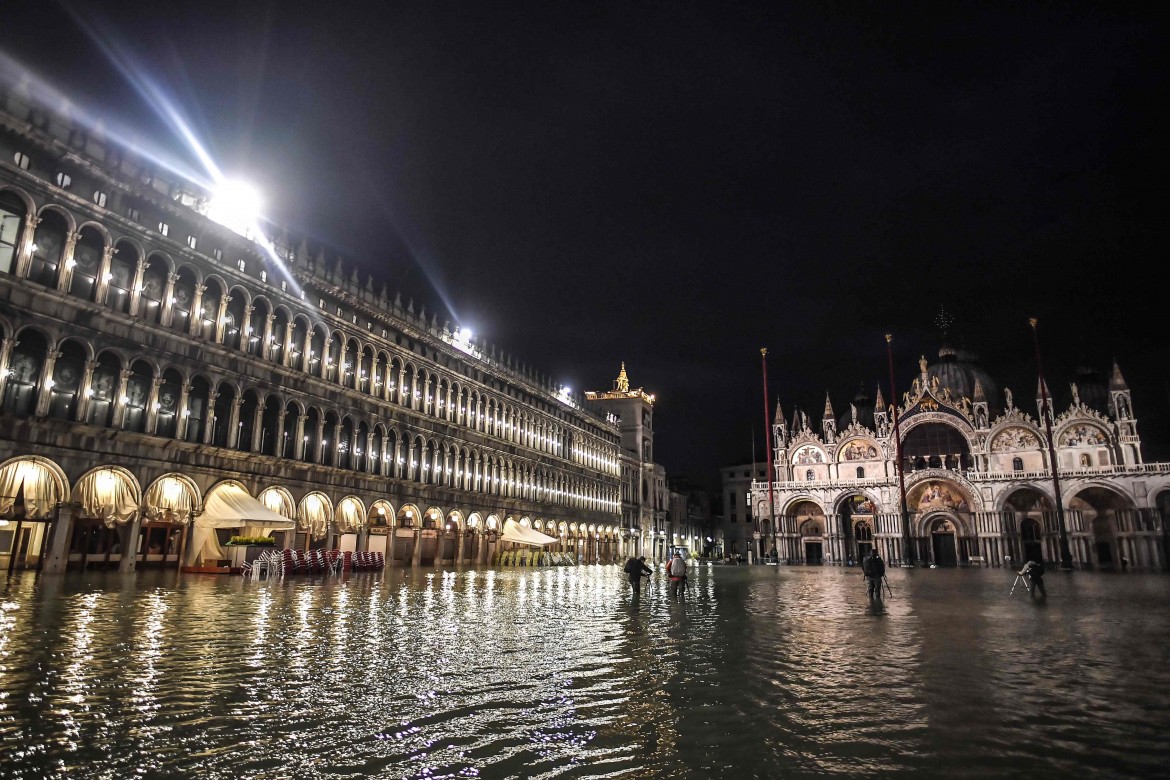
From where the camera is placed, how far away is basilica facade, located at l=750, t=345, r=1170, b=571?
64750mm

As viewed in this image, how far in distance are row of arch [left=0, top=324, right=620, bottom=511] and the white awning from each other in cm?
221

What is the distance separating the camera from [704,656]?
31.8ft

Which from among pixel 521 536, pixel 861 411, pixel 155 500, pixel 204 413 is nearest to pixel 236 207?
pixel 204 413

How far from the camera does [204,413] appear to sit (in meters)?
30.1

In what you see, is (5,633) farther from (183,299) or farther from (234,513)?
(183,299)

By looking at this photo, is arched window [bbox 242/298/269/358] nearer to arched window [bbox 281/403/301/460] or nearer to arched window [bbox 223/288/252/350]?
arched window [bbox 223/288/252/350]

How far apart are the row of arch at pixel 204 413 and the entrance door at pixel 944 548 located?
51542mm

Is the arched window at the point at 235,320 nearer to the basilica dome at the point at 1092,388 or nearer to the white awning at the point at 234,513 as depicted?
the white awning at the point at 234,513

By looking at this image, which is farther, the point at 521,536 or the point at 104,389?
the point at 521,536

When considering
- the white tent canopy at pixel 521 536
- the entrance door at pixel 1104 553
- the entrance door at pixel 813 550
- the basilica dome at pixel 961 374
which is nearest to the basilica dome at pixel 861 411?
the basilica dome at pixel 961 374

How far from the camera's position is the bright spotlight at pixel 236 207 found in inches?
1244

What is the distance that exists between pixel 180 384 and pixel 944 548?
73.4 metres

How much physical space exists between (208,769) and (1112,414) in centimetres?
8549

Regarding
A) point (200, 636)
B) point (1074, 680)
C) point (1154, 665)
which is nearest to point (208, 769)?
point (200, 636)
